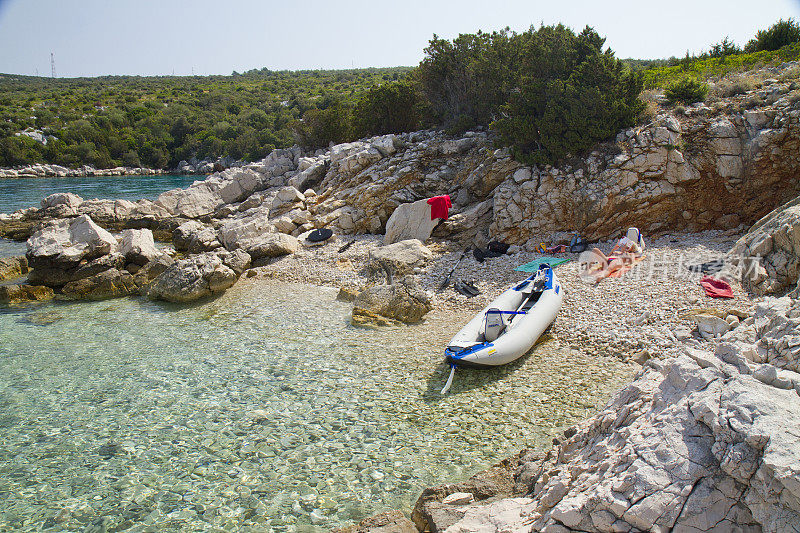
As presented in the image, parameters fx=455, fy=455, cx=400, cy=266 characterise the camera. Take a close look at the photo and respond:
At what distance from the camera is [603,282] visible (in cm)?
1273

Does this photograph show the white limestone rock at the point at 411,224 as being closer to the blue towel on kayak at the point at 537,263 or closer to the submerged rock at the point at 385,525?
the blue towel on kayak at the point at 537,263

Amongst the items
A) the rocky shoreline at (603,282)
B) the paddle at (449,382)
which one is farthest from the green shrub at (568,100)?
the paddle at (449,382)

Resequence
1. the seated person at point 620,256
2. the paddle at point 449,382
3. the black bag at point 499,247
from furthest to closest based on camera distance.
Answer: the black bag at point 499,247 < the seated person at point 620,256 < the paddle at point 449,382

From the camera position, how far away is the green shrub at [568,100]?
649 inches

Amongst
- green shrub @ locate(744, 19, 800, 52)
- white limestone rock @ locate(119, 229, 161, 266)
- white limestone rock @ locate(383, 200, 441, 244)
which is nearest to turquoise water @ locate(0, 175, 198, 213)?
white limestone rock @ locate(119, 229, 161, 266)

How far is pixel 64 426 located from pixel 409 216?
1320 centimetres

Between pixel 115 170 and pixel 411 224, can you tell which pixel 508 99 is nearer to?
pixel 411 224

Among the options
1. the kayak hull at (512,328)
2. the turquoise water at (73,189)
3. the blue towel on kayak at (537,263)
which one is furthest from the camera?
the turquoise water at (73,189)

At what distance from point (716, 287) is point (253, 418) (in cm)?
1112

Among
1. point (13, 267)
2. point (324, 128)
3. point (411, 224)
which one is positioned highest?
point (324, 128)

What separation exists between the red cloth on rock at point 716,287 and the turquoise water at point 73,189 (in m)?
39.1

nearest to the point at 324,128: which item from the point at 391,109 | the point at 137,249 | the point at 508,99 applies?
the point at 391,109

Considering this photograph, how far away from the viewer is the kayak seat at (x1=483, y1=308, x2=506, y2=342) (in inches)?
403

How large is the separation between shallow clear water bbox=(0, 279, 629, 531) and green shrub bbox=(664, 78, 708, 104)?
41.5 feet
